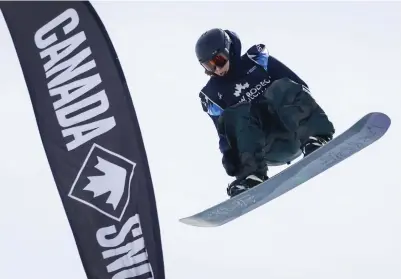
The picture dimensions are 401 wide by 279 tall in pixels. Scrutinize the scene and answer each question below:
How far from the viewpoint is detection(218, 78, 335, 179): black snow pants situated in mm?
9562

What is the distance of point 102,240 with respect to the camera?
8.73 metres

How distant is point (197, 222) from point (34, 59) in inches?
92.6

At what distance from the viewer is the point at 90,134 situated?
8.87 m

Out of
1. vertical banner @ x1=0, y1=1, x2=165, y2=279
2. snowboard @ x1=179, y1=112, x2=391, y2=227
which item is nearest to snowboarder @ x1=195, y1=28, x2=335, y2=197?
snowboard @ x1=179, y1=112, x2=391, y2=227

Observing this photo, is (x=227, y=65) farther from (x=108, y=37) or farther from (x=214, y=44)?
(x=108, y=37)

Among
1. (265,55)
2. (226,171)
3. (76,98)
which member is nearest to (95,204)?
(76,98)

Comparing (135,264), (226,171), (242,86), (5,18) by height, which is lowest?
(135,264)

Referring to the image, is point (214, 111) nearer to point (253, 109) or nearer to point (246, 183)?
point (253, 109)

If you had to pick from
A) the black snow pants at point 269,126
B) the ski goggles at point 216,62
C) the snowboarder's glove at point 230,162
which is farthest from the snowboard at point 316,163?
the ski goggles at point 216,62

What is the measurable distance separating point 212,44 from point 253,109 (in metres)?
0.84

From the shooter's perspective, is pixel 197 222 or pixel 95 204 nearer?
pixel 95 204

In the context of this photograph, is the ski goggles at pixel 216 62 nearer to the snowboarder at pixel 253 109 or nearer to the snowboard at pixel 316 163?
the snowboarder at pixel 253 109

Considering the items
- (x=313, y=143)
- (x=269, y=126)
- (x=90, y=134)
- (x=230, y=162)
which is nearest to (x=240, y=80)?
(x=269, y=126)

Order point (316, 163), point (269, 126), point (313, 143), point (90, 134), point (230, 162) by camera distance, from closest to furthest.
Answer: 1. point (90, 134)
2. point (316, 163)
3. point (313, 143)
4. point (230, 162)
5. point (269, 126)
